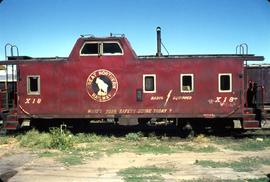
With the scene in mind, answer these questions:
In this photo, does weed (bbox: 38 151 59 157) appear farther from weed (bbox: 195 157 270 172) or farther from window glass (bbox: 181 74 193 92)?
window glass (bbox: 181 74 193 92)

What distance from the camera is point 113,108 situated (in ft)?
52.3

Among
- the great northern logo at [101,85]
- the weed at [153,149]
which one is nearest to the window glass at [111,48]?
the great northern logo at [101,85]

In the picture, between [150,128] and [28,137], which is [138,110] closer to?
[150,128]

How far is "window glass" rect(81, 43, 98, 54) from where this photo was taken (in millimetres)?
16002

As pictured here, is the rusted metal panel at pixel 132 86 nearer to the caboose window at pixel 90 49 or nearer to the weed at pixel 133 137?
the caboose window at pixel 90 49

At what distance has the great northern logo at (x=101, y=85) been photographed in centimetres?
1585

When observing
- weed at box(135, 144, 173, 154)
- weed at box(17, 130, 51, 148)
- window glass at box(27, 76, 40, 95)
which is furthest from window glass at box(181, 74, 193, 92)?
window glass at box(27, 76, 40, 95)

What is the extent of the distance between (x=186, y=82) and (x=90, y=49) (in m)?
4.02

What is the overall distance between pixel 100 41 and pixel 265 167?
27.1 ft

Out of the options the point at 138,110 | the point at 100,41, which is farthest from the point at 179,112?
the point at 100,41

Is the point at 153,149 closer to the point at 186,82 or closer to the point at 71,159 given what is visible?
the point at 71,159

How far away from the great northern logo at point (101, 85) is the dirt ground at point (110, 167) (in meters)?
3.72

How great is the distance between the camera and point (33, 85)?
16375 millimetres

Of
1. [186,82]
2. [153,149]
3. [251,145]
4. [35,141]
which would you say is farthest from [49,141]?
[251,145]
